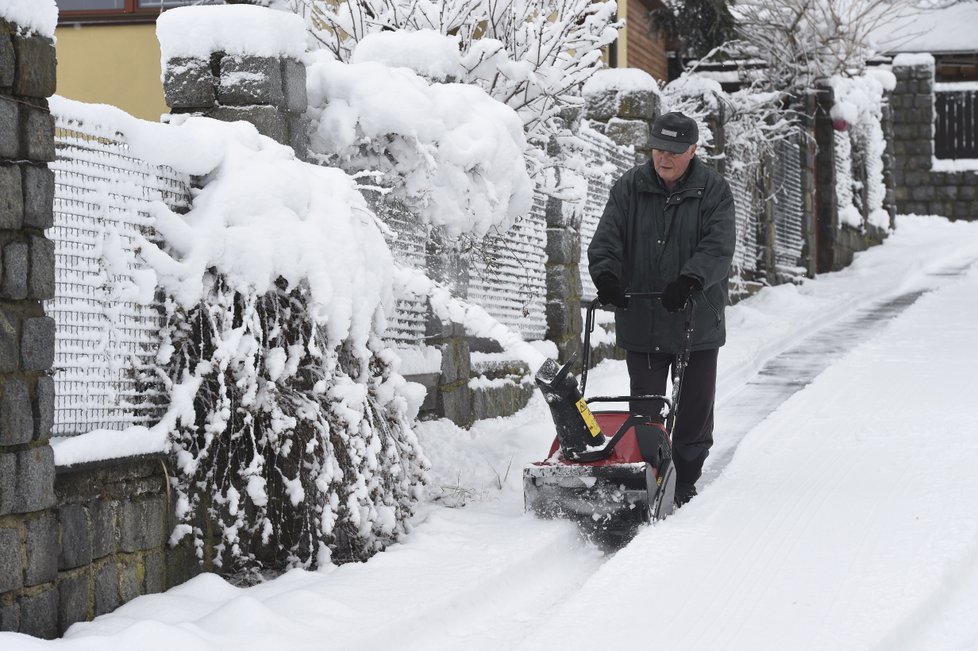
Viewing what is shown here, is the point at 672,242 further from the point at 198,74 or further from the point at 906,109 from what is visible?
the point at 906,109

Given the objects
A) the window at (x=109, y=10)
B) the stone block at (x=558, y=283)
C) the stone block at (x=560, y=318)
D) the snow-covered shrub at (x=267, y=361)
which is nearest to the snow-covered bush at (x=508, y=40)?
the stone block at (x=558, y=283)

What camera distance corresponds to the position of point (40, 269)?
420 cm

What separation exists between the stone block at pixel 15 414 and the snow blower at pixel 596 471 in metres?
2.24

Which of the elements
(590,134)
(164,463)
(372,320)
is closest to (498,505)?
(372,320)

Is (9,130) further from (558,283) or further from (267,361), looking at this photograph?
(558,283)

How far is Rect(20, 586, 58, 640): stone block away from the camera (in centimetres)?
406

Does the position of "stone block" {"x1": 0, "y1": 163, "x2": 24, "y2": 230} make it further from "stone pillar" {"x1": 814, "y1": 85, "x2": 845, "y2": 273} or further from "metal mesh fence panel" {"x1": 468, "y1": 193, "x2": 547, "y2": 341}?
"stone pillar" {"x1": 814, "y1": 85, "x2": 845, "y2": 273}

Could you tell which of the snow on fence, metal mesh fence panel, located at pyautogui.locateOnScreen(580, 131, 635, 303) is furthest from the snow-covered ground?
metal mesh fence panel, located at pyautogui.locateOnScreen(580, 131, 635, 303)

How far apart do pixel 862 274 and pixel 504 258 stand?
1002 cm

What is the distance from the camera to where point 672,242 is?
6207 mm

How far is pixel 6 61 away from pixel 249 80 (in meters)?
2.07

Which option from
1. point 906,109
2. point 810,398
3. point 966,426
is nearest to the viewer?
point 966,426

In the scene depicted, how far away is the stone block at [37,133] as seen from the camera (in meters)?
4.14

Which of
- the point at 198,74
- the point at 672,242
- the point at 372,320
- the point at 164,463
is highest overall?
the point at 198,74
